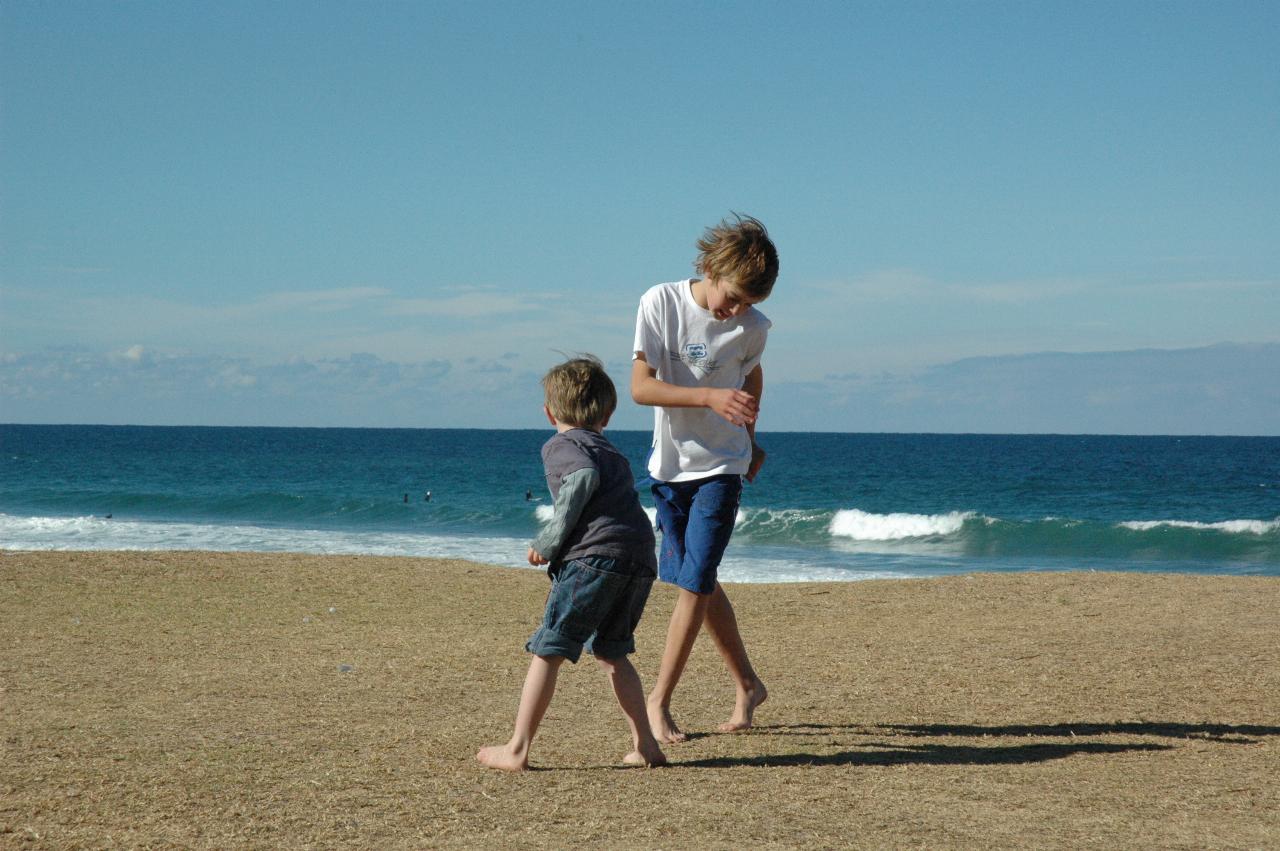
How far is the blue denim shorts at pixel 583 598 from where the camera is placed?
13.5 ft

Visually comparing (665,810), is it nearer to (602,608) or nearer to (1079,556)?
(602,608)

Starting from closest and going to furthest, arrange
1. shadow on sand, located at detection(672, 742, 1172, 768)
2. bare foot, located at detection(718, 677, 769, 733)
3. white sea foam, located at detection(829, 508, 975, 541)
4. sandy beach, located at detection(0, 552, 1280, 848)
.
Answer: sandy beach, located at detection(0, 552, 1280, 848), shadow on sand, located at detection(672, 742, 1172, 768), bare foot, located at detection(718, 677, 769, 733), white sea foam, located at detection(829, 508, 975, 541)

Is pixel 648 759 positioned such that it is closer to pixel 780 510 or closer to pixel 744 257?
pixel 744 257

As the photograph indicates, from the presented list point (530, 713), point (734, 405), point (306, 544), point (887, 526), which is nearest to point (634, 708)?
point (530, 713)

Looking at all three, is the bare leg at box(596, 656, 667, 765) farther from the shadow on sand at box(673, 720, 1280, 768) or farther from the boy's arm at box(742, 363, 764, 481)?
the boy's arm at box(742, 363, 764, 481)

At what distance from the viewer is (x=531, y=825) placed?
3.48 metres

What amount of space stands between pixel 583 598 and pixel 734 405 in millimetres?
832

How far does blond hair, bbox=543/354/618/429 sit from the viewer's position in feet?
14.0

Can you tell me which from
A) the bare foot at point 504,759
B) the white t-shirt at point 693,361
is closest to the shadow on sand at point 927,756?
the bare foot at point 504,759

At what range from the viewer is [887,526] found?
96.9ft

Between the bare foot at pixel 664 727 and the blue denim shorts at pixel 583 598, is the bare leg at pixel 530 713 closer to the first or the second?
the blue denim shorts at pixel 583 598

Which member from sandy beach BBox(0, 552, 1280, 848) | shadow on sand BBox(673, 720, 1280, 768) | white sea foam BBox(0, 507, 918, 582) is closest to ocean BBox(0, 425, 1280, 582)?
white sea foam BBox(0, 507, 918, 582)

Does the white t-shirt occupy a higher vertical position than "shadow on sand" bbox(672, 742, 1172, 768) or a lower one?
higher

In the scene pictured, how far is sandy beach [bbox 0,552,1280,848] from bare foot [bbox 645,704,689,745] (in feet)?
0.30
